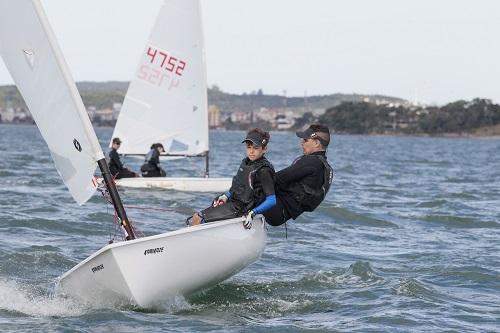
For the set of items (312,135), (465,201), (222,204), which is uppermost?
(312,135)

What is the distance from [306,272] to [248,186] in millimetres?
2502

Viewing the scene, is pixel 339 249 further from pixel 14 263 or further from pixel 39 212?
pixel 39 212

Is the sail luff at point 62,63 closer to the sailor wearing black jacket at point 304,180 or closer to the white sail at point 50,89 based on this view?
the white sail at point 50,89

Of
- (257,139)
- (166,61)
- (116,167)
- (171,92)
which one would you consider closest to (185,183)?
(116,167)

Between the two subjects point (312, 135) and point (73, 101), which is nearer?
point (73, 101)

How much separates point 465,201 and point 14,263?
13.3 meters

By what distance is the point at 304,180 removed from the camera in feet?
27.1

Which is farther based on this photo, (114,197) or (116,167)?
(116,167)

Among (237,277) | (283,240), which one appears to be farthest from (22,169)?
(237,277)

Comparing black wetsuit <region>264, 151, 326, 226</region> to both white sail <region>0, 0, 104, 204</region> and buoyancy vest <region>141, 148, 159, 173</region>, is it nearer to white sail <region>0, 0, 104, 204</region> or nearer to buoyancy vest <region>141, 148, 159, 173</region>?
white sail <region>0, 0, 104, 204</region>

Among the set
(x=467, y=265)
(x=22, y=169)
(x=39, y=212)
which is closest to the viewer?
(x=467, y=265)

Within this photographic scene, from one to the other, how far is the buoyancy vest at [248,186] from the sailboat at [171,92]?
13.9 m

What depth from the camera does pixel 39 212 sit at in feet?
50.7

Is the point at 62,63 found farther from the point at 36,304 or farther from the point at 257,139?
the point at 36,304
